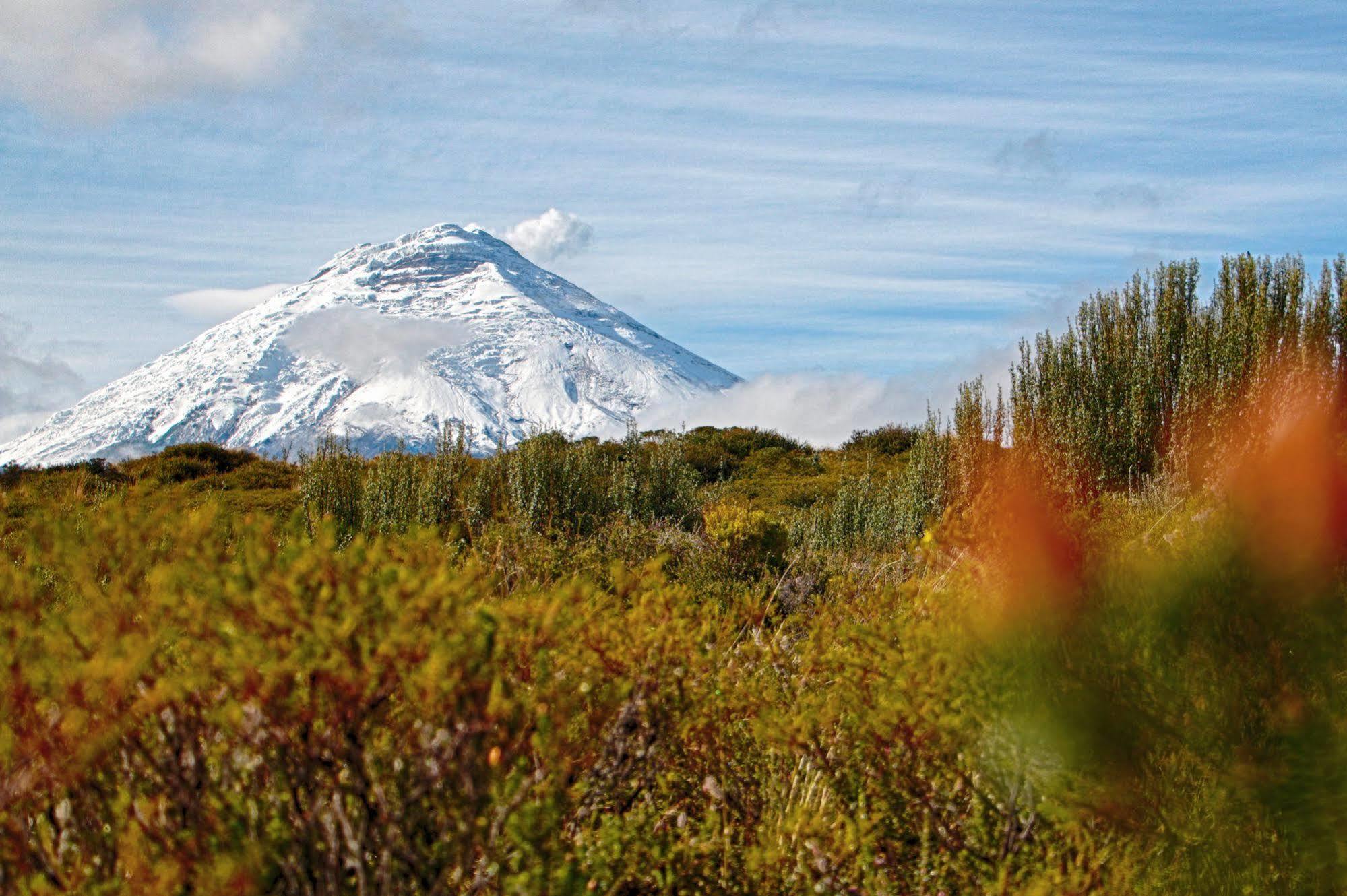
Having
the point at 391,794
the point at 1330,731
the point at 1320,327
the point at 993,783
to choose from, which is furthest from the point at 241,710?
the point at 1320,327

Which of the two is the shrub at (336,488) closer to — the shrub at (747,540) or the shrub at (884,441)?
the shrub at (747,540)

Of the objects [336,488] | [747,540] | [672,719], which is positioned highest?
[336,488]

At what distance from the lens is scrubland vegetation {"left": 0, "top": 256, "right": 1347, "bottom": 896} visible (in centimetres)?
232

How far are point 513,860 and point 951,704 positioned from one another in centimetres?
154

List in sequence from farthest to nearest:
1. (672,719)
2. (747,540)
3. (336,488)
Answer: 1. (336,488)
2. (747,540)
3. (672,719)

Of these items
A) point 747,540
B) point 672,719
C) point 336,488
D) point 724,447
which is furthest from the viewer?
point 724,447

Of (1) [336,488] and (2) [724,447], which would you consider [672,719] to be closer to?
(1) [336,488]

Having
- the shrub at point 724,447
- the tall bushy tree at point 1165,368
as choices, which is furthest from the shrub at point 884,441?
the tall bushy tree at point 1165,368

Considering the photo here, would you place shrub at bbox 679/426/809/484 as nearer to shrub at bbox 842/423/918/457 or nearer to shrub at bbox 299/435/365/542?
shrub at bbox 842/423/918/457

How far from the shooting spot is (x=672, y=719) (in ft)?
10.8

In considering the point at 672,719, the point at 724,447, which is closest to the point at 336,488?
the point at 672,719

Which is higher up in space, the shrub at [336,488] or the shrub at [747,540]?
the shrub at [336,488]

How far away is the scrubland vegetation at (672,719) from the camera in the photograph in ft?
7.62

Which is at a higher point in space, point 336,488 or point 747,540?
point 336,488
